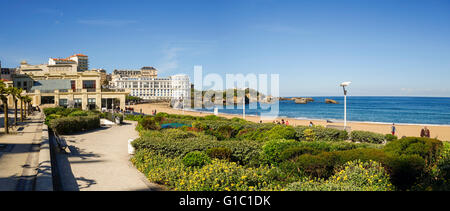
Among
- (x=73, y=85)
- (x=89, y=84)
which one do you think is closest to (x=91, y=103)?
(x=89, y=84)

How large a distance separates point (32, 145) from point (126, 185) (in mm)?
8974

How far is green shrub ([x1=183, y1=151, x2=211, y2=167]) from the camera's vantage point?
9.20 meters

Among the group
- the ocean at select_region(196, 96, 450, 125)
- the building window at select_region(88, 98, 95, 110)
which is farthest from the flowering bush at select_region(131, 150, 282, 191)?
the building window at select_region(88, 98, 95, 110)

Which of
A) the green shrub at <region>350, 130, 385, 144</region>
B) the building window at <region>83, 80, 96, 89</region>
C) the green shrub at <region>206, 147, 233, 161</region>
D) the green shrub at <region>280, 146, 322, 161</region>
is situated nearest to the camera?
the green shrub at <region>280, 146, 322, 161</region>

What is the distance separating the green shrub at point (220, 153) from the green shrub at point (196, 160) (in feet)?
1.44

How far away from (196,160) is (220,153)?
3.27 ft

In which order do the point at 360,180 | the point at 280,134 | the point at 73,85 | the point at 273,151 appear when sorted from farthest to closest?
the point at 73,85 → the point at 280,134 → the point at 273,151 → the point at 360,180

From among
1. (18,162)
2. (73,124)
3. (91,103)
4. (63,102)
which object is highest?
(63,102)

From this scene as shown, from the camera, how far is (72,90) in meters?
51.2

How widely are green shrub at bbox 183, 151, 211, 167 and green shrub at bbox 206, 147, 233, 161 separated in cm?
44

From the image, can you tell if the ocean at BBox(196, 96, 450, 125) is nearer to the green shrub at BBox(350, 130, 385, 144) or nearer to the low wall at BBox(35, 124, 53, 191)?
the green shrub at BBox(350, 130, 385, 144)

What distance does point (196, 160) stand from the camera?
9.23 meters

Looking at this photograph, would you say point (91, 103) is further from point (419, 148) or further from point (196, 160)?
point (419, 148)
